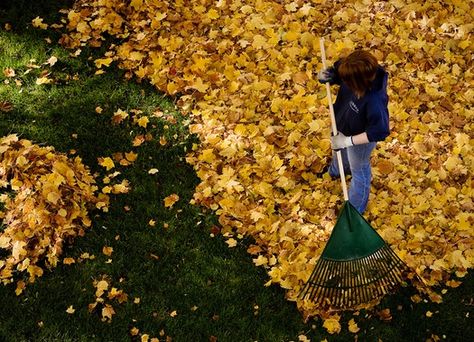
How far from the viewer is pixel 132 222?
13.9 ft

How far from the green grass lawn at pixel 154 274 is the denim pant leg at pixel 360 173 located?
2.62 ft

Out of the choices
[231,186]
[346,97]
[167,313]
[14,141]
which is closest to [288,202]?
[231,186]

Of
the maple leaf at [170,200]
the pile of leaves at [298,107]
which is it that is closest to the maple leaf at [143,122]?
the pile of leaves at [298,107]

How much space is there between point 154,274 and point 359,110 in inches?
75.0

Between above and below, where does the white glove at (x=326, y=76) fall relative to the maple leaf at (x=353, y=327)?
above

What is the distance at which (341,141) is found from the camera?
382 cm

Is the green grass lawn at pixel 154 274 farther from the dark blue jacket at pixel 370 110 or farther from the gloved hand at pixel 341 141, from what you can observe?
the dark blue jacket at pixel 370 110

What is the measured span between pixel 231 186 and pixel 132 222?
854 millimetres

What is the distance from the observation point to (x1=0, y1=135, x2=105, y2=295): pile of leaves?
3869 millimetres

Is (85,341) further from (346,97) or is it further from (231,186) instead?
(346,97)

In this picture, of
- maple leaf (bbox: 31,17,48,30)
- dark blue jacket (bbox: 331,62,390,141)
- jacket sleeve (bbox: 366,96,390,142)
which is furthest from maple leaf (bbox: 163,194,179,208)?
maple leaf (bbox: 31,17,48,30)

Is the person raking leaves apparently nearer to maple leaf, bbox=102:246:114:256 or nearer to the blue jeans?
the blue jeans

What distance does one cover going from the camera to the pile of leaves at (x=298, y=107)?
4250 millimetres

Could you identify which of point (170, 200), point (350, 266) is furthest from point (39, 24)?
point (350, 266)
